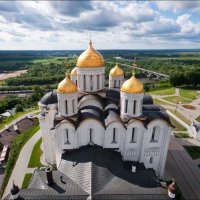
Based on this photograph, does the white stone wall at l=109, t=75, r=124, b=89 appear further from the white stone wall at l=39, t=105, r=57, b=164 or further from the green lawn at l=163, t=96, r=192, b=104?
the green lawn at l=163, t=96, r=192, b=104

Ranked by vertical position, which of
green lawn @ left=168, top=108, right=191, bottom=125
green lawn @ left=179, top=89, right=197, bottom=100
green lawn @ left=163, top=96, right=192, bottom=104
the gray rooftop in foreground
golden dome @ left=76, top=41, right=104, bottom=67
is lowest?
green lawn @ left=168, top=108, right=191, bottom=125

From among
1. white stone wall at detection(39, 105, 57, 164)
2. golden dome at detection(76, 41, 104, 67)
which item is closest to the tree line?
golden dome at detection(76, 41, 104, 67)

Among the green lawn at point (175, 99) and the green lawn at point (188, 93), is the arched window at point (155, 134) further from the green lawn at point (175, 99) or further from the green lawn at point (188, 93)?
the green lawn at point (188, 93)

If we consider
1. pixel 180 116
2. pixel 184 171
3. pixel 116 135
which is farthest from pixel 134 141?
pixel 180 116

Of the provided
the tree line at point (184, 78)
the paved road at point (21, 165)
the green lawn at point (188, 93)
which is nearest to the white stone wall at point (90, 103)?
the paved road at point (21, 165)

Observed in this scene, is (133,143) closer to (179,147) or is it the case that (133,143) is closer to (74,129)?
(74,129)
